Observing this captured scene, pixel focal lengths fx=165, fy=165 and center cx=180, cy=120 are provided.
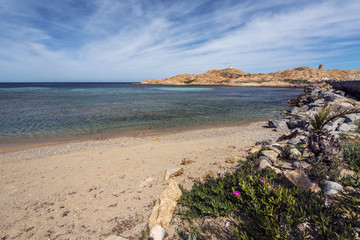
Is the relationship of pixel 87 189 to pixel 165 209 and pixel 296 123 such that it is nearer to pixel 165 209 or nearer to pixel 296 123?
pixel 165 209

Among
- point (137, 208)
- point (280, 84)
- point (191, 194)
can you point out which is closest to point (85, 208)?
point (137, 208)

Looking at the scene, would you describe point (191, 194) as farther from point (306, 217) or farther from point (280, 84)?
point (280, 84)

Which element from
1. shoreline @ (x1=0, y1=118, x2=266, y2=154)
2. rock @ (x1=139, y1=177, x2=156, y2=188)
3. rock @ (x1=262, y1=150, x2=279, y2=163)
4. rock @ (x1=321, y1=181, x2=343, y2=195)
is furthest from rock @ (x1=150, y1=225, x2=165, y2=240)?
shoreline @ (x1=0, y1=118, x2=266, y2=154)

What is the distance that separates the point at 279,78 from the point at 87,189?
12324 centimetres

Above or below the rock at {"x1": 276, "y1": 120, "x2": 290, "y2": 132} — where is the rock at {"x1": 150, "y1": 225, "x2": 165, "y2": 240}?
above

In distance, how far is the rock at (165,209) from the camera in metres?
3.36

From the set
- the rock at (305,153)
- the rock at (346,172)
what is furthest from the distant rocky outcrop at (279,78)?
the rock at (346,172)

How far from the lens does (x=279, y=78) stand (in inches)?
4141

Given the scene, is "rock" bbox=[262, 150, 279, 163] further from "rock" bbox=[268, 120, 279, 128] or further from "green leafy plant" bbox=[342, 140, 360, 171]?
"rock" bbox=[268, 120, 279, 128]

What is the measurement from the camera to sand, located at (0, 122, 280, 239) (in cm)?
375

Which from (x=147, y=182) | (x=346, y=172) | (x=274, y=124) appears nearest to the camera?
(x=346, y=172)

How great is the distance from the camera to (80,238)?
3389mm

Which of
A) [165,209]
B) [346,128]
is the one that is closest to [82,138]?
[165,209]

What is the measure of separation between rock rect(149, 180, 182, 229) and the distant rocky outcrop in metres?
102
